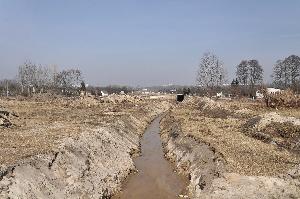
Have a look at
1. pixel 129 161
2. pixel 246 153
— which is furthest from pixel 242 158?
pixel 129 161

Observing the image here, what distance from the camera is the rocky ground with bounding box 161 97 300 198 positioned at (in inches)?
706

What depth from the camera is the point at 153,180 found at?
2444cm

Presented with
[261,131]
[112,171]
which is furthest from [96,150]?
[261,131]

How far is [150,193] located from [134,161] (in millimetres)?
7635

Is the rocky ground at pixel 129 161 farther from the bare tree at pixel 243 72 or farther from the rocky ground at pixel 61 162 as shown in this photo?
the bare tree at pixel 243 72

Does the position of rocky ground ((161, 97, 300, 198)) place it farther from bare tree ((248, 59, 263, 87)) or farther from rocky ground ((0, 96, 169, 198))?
bare tree ((248, 59, 263, 87))

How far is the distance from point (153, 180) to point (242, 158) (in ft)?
18.0

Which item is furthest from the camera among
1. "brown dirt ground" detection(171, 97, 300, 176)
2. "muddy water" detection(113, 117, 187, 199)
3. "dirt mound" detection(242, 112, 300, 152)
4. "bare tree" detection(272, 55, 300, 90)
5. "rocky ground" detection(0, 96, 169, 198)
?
"bare tree" detection(272, 55, 300, 90)

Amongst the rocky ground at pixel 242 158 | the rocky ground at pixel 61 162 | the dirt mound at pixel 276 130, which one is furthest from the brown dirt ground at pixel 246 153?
the rocky ground at pixel 61 162

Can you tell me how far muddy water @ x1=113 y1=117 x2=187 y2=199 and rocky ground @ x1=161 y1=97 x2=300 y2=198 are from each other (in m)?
0.78

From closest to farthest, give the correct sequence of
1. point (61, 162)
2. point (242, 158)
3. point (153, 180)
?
point (61, 162)
point (242, 158)
point (153, 180)

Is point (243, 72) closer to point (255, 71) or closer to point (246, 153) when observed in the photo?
point (255, 71)

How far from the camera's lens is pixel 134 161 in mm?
29297

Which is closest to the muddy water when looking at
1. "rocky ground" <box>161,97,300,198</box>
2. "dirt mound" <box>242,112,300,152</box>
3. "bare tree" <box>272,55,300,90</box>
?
"rocky ground" <box>161,97,300,198</box>
